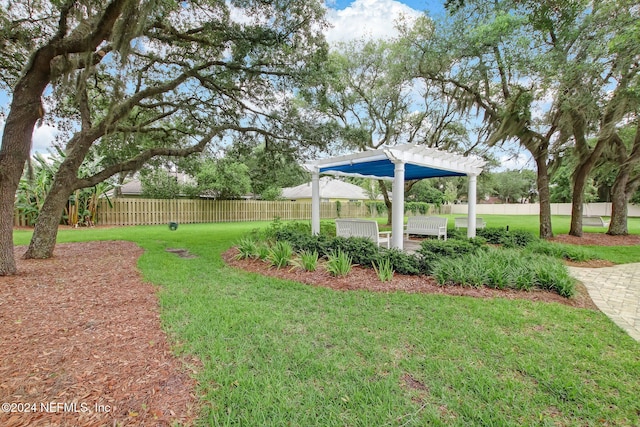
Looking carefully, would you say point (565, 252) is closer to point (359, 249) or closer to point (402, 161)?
point (402, 161)

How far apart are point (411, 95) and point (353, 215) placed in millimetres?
13966

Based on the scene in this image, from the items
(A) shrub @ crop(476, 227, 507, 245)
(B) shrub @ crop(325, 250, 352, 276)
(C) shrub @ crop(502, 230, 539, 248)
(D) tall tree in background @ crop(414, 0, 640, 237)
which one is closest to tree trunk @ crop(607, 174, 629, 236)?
(D) tall tree in background @ crop(414, 0, 640, 237)

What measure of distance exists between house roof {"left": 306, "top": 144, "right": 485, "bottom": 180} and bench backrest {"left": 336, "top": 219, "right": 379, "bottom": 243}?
1.57 metres

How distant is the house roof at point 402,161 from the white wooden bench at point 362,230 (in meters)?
1.57

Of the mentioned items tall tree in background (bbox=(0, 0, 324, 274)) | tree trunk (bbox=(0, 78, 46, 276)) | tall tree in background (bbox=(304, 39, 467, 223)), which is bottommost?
tree trunk (bbox=(0, 78, 46, 276))

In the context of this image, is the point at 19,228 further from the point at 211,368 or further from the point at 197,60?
the point at 211,368

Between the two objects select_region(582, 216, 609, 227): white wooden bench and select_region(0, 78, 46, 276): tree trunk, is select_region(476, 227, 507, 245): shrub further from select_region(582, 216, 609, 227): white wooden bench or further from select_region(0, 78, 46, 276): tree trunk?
select_region(0, 78, 46, 276): tree trunk

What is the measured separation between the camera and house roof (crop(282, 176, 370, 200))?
23.3 m

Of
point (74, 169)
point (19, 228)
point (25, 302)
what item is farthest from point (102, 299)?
point (19, 228)

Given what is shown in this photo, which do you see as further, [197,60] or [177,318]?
[197,60]

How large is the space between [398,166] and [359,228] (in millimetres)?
1824

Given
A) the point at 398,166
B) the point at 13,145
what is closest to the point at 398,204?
the point at 398,166

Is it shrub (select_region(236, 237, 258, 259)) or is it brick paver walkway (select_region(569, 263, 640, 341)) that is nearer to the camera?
brick paver walkway (select_region(569, 263, 640, 341))

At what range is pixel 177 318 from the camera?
11.4ft
